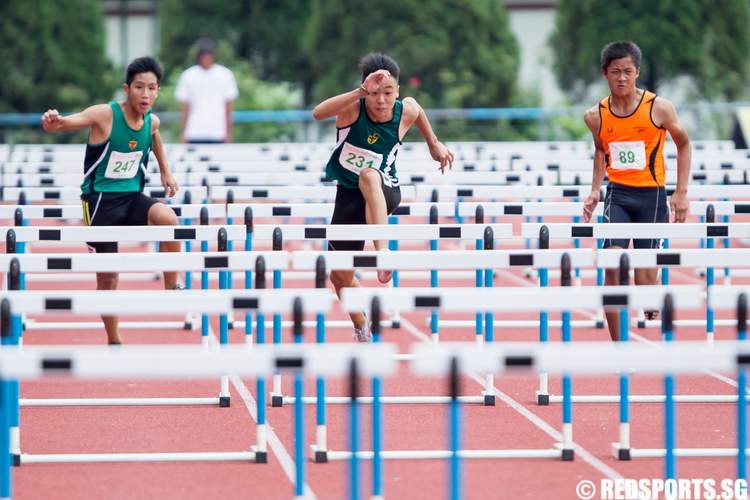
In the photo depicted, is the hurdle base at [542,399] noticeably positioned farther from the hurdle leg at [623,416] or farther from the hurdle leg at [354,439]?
the hurdle leg at [354,439]

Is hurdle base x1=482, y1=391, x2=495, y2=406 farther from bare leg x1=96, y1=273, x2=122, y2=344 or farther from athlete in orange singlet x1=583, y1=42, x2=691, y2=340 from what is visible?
bare leg x1=96, y1=273, x2=122, y2=344

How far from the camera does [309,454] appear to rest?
7.36 metres

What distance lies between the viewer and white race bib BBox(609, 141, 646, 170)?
382 inches

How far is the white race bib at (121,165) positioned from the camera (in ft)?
32.6

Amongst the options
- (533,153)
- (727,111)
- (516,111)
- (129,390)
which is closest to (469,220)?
(533,153)

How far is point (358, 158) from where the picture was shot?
31.2 ft

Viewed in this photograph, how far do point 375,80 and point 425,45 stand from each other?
16.7 meters

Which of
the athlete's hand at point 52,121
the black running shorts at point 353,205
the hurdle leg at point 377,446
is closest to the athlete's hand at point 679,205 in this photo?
the black running shorts at point 353,205

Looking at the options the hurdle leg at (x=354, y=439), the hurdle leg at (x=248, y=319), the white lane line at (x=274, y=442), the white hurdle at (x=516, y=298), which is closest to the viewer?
the hurdle leg at (x=354, y=439)

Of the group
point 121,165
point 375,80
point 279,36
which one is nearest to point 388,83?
point 375,80

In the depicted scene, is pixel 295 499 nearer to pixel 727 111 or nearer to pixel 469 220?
pixel 469 220

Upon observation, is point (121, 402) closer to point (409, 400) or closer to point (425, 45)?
point (409, 400)

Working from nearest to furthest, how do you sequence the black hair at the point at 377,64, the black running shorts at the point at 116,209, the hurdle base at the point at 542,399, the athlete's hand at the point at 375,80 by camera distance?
1. the hurdle base at the point at 542,399
2. the athlete's hand at the point at 375,80
3. the black hair at the point at 377,64
4. the black running shorts at the point at 116,209

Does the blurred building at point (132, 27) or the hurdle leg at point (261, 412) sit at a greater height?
the blurred building at point (132, 27)
